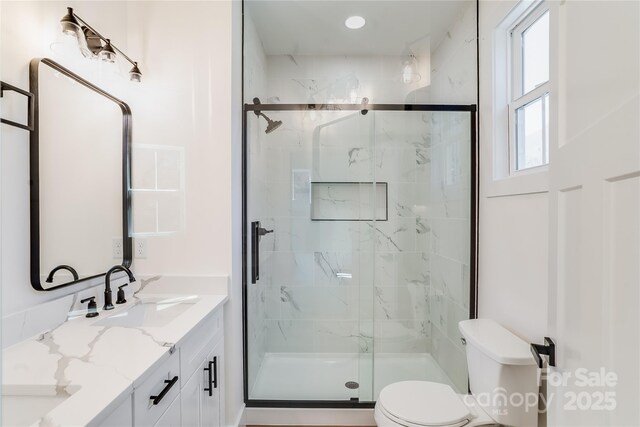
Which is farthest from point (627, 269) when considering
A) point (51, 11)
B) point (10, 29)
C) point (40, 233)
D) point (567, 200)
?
point (51, 11)

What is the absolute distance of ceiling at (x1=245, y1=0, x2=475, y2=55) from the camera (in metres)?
2.12

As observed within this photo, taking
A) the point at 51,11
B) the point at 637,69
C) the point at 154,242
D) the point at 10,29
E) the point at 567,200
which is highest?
the point at 51,11

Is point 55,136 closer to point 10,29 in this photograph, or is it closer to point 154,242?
point 10,29

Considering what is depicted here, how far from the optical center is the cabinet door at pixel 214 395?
1.39 meters

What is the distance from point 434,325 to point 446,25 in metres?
2.22

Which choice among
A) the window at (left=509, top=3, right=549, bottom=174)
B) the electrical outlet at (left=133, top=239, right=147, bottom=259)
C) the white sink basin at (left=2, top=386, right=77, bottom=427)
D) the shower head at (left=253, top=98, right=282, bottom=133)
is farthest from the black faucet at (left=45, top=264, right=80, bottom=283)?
the window at (left=509, top=3, right=549, bottom=174)

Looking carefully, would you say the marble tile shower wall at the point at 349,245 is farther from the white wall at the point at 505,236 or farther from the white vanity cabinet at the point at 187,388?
the white vanity cabinet at the point at 187,388

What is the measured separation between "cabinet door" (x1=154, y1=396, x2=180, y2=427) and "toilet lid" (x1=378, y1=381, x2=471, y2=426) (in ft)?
2.82

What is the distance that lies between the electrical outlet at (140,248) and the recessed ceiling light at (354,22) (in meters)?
2.04

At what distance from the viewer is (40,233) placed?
3.84 ft

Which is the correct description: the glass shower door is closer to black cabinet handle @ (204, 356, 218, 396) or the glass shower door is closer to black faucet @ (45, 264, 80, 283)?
black cabinet handle @ (204, 356, 218, 396)

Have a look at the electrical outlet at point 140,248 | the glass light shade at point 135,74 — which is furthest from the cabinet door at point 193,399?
the glass light shade at point 135,74

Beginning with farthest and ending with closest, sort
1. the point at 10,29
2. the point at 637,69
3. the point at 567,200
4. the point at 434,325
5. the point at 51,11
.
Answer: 1. the point at 434,325
2. the point at 51,11
3. the point at 10,29
4. the point at 567,200
5. the point at 637,69

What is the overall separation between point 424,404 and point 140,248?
165cm
